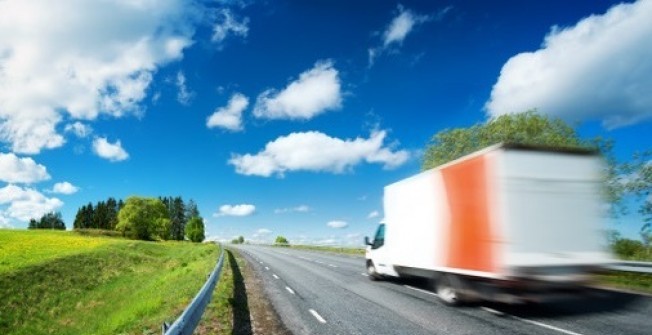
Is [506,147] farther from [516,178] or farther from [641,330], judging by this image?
[641,330]

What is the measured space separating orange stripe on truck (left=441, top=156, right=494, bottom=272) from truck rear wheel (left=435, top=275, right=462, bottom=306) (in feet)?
1.36

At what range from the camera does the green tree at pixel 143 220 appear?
111938 mm

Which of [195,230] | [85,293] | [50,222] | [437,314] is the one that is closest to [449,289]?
[437,314]

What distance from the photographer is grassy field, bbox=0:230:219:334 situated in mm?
15457

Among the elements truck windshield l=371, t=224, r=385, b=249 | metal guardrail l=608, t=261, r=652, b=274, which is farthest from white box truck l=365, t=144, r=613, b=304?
metal guardrail l=608, t=261, r=652, b=274

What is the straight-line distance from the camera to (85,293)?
88.6ft

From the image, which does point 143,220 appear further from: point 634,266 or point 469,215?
point 469,215

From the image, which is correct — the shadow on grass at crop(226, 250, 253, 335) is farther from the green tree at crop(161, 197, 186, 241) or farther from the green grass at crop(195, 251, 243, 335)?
the green tree at crop(161, 197, 186, 241)

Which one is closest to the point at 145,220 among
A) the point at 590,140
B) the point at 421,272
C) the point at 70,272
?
the point at 70,272

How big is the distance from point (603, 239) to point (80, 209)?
168 m

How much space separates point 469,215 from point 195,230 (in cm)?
13413

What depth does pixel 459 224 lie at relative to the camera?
38.7 feet

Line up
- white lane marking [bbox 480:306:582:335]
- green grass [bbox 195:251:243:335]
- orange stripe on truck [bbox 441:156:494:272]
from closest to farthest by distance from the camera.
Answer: white lane marking [bbox 480:306:582:335], green grass [bbox 195:251:243:335], orange stripe on truck [bbox 441:156:494:272]

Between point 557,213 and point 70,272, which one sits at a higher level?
point 557,213
